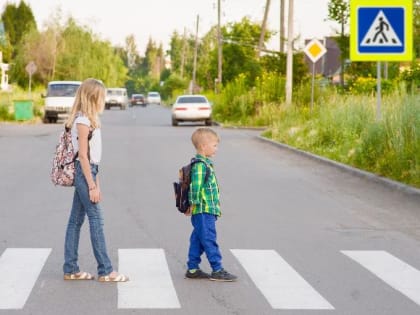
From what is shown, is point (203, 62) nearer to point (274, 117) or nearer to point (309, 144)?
point (274, 117)

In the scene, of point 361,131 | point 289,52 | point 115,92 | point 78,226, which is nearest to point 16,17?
point 115,92

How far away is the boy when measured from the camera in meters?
7.79

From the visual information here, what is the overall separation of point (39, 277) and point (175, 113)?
1348 inches

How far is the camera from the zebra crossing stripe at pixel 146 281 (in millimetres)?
6867

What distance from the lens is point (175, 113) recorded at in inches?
1654

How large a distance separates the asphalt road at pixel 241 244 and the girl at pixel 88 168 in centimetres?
15

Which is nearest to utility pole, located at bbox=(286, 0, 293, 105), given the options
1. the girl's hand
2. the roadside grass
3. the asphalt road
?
the roadside grass

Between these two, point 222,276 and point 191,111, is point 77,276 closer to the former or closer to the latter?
point 222,276

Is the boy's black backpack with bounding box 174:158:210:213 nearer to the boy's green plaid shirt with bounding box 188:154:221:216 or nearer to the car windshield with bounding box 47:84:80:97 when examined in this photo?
the boy's green plaid shirt with bounding box 188:154:221:216

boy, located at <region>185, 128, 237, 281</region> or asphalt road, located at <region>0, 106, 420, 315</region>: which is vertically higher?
boy, located at <region>185, 128, 237, 281</region>

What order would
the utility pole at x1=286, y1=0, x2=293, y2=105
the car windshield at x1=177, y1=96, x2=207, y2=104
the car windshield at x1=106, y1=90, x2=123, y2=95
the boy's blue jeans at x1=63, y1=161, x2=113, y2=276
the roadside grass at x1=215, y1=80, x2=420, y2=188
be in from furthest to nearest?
the car windshield at x1=106, y1=90, x2=123, y2=95
the car windshield at x1=177, y1=96, x2=207, y2=104
the utility pole at x1=286, y1=0, x2=293, y2=105
the roadside grass at x1=215, y1=80, x2=420, y2=188
the boy's blue jeans at x1=63, y1=161, x2=113, y2=276

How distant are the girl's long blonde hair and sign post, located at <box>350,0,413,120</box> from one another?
1049 cm

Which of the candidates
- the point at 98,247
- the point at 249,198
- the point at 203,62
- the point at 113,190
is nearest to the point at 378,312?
the point at 98,247

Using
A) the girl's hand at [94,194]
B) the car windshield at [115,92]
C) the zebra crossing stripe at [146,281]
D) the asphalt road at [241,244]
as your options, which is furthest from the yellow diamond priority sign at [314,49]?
the car windshield at [115,92]
